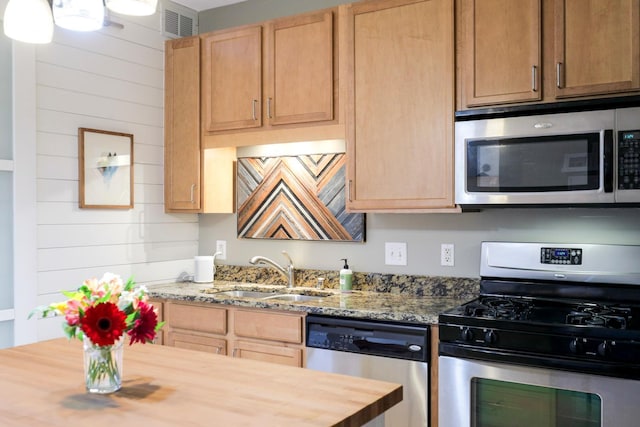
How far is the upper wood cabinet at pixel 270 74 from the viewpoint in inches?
128

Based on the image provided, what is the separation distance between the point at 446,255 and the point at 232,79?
161cm

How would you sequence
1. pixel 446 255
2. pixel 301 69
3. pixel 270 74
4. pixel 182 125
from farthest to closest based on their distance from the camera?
pixel 182 125 < pixel 270 74 < pixel 301 69 < pixel 446 255

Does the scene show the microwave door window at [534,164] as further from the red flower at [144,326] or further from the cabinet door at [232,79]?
the red flower at [144,326]

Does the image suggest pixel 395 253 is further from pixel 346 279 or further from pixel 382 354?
pixel 382 354

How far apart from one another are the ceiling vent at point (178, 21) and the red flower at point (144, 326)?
106 inches

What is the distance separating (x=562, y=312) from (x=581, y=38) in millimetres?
1162

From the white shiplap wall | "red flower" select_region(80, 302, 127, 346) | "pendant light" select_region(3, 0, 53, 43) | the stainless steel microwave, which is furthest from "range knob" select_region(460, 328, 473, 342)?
the white shiplap wall

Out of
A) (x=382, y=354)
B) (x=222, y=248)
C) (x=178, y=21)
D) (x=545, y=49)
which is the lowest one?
(x=382, y=354)

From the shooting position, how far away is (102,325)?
1.53 metres

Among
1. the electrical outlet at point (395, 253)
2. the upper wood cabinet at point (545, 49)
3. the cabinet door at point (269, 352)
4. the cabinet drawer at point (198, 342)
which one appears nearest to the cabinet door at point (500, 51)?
the upper wood cabinet at point (545, 49)

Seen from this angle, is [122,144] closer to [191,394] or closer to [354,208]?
[354,208]

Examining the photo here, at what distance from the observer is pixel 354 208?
3.13 meters

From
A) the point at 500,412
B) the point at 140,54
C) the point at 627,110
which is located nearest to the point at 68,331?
the point at 500,412

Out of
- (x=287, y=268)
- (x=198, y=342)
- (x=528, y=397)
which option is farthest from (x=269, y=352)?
(x=528, y=397)
